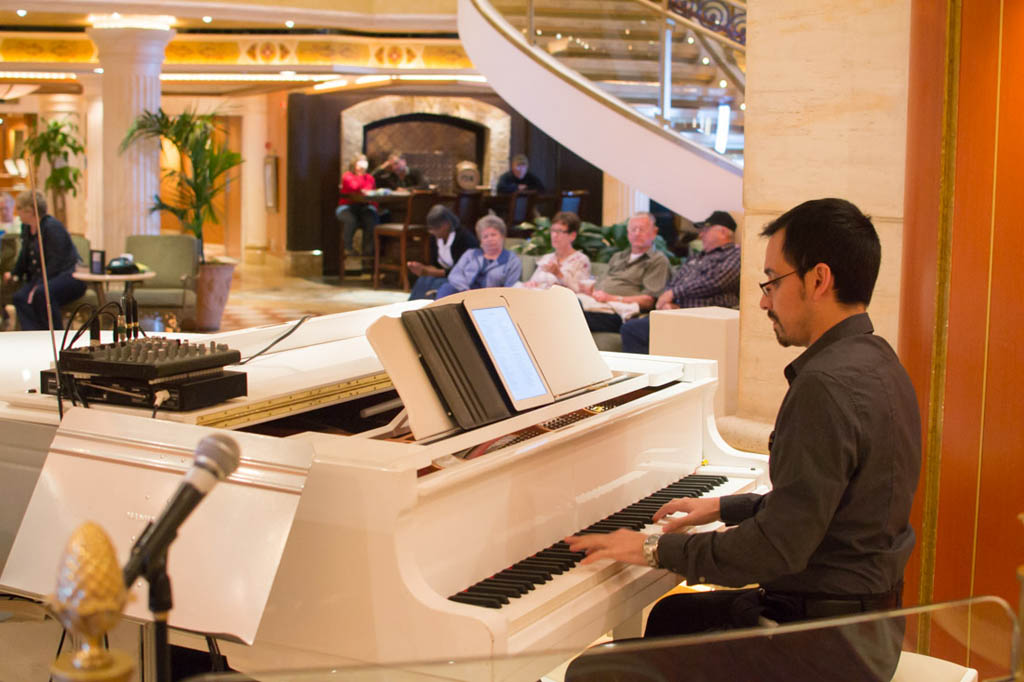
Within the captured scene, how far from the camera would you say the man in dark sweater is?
893 centimetres

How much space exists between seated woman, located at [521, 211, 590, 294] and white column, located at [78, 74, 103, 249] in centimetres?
1005

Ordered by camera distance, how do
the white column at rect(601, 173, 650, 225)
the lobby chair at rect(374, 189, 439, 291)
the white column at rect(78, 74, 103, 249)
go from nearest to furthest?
the lobby chair at rect(374, 189, 439, 291)
the white column at rect(601, 173, 650, 225)
the white column at rect(78, 74, 103, 249)

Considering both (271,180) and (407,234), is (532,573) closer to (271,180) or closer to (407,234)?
(407,234)

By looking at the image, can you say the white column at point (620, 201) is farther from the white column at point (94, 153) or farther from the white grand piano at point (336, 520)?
the white grand piano at point (336, 520)

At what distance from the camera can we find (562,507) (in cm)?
254

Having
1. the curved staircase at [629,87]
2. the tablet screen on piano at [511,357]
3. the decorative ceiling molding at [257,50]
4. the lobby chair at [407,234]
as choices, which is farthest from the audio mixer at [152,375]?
the lobby chair at [407,234]

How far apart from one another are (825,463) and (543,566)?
60 centimetres

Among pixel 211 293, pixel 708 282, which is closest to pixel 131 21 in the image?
pixel 211 293

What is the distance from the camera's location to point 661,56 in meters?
9.12

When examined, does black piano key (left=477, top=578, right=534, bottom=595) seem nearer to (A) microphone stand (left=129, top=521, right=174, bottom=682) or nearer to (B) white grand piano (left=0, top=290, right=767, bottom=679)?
(B) white grand piano (left=0, top=290, right=767, bottom=679)

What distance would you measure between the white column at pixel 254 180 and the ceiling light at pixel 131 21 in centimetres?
578

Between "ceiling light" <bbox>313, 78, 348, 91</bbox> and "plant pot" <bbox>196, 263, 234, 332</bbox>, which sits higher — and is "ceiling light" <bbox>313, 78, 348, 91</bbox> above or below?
above

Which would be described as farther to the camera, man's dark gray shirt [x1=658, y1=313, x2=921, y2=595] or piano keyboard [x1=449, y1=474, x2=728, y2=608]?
piano keyboard [x1=449, y1=474, x2=728, y2=608]

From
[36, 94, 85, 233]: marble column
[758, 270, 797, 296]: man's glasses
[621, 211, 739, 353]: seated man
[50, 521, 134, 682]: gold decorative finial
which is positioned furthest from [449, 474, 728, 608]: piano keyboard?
[36, 94, 85, 233]: marble column
